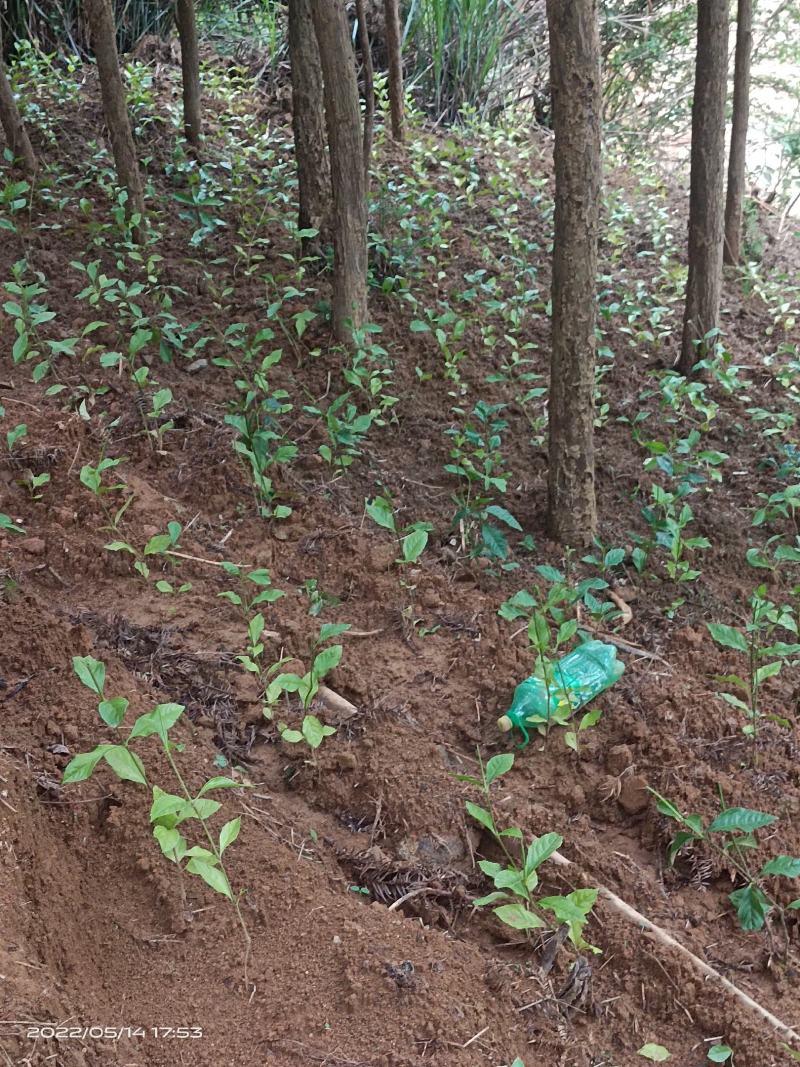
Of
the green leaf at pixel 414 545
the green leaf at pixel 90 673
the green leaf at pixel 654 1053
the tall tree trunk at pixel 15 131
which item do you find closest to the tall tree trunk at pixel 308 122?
the tall tree trunk at pixel 15 131

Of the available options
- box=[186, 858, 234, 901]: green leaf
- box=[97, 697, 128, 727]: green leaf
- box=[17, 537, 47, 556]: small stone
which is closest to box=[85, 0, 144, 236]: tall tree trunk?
box=[17, 537, 47, 556]: small stone

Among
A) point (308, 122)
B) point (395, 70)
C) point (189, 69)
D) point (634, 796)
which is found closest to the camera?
point (634, 796)

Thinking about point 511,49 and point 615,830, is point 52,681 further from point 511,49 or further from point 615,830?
point 511,49

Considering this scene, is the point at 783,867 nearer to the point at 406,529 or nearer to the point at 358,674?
the point at 358,674

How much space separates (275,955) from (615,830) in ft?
3.37

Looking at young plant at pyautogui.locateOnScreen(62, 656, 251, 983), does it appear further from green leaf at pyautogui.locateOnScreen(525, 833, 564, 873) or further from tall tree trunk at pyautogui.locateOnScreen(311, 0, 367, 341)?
tall tree trunk at pyautogui.locateOnScreen(311, 0, 367, 341)

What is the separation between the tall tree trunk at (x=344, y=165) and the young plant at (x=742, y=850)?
279 cm

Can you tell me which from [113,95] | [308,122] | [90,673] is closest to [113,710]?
[90,673]

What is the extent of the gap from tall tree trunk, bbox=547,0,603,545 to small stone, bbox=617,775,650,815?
1228 millimetres

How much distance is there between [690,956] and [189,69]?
18.2 ft

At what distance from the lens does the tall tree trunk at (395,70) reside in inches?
256

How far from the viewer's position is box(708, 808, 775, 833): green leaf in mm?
2232

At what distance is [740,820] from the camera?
7.41ft

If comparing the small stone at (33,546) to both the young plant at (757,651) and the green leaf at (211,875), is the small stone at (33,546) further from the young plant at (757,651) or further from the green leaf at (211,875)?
the young plant at (757,651)
